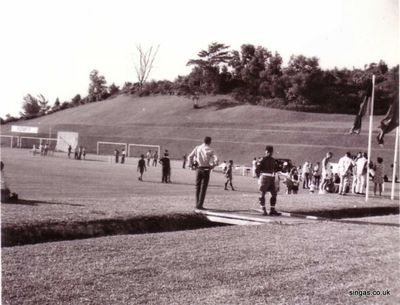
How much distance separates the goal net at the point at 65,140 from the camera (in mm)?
57844

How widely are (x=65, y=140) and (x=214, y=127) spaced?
1674 centimetres

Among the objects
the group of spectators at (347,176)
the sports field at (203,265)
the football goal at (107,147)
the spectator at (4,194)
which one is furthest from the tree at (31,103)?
the football goal at (107,147)

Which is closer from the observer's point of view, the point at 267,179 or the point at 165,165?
the point at 267,179

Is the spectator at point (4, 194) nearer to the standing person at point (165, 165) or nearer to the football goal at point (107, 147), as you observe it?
the standing person at point (165, 165)

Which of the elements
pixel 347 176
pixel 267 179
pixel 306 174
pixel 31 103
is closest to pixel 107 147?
pixel 306 174

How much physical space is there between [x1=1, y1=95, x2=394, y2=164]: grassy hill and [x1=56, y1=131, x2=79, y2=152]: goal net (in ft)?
11.3

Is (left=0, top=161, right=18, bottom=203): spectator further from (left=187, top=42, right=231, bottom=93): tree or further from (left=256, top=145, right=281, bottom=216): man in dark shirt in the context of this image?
(left=187, top=42, right=231, bottom=93): tree

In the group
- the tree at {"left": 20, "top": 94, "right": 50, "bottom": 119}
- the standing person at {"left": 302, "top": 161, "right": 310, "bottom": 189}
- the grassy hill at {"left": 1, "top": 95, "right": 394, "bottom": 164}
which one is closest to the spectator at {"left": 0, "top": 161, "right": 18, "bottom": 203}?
the tree at {"left": 20, "top": 94, "right": 50, "bottom": 119}

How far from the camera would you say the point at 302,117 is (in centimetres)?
6369

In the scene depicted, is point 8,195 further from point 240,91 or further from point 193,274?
point 240,91

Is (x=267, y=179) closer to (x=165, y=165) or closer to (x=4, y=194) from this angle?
(x=4, y=194)

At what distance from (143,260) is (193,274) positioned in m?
0.85

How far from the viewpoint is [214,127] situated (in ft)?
201

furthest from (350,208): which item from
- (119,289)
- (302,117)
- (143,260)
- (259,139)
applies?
(302,117)
